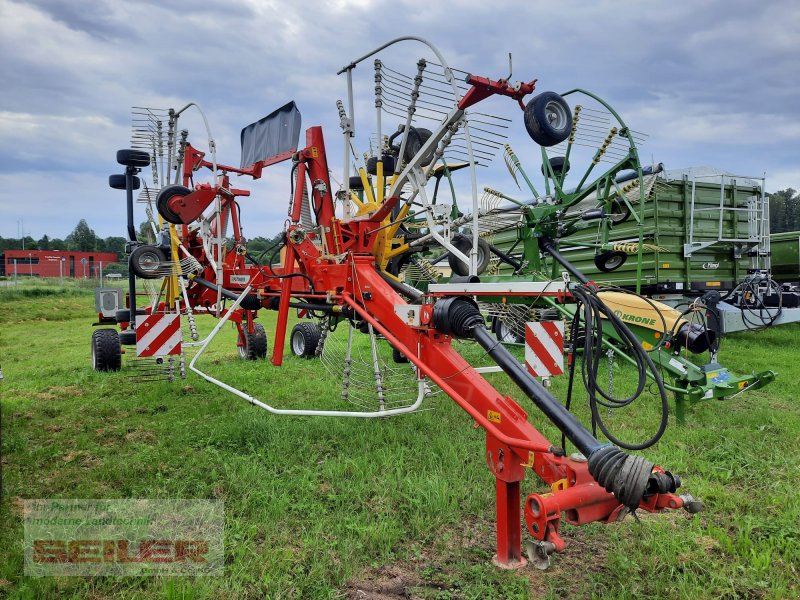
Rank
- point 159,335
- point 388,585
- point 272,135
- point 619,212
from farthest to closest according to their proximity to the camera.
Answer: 1. point 619,212
2. point 272,135
3. point 159,335
4. point 388,585

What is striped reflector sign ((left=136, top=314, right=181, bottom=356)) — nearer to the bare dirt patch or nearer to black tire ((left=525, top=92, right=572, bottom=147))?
the bare dirt patch

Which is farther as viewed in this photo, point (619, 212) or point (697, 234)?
point (697, 234)

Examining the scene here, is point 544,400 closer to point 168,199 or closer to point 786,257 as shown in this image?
point 168,199

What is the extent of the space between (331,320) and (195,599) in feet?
10.4

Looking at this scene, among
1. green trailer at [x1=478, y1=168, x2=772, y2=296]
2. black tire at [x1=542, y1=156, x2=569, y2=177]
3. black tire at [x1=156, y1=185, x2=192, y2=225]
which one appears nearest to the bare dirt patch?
black tire at [x1=156, y1=185, x2=192, y2=225]

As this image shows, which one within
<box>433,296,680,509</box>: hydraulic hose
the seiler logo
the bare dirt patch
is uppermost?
<box>433,296,680,509</box>: hydraulic hose

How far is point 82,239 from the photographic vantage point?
65.7 m

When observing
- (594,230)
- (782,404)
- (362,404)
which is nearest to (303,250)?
(362,404)

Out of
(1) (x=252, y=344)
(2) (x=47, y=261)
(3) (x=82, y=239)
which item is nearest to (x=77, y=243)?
(3) (x=82, y=239)

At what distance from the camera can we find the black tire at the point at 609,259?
6.16 metres

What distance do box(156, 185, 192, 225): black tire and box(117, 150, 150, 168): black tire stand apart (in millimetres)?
712

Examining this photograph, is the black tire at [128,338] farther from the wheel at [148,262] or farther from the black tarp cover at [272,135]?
the black tarp cover at [272,135]

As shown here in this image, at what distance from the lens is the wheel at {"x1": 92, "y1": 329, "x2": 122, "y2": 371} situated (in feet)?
24.7

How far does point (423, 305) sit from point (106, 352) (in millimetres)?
5942
